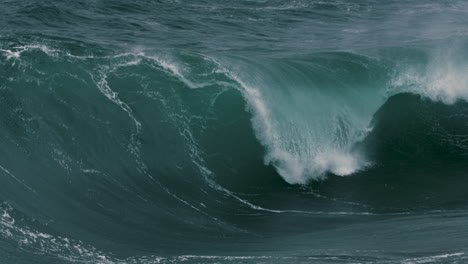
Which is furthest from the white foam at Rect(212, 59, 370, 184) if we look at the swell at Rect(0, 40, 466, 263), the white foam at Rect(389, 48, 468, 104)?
the white foam at Rect(389, 48, 468, 104)

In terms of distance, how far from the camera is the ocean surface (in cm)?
1978

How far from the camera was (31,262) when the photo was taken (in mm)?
18000

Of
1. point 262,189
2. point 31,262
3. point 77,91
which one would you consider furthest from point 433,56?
point 31,262

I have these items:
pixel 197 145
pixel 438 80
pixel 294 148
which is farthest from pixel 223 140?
pixel 438 80

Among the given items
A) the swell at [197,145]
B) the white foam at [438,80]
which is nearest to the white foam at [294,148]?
the swell at [197,145]

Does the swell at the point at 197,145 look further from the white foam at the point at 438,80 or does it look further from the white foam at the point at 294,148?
the white foam at the point at 438,80

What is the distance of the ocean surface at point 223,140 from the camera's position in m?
19.8

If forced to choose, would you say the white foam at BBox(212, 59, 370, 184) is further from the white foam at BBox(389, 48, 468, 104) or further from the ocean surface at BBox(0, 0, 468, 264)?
the white foam at BBox(389, 48, 468, 104)

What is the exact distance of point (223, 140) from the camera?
83.6 feet

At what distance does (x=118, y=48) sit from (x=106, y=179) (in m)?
6.94

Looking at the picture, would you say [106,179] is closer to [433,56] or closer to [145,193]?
[145,193]

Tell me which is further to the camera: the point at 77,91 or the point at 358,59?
the point at 358,59

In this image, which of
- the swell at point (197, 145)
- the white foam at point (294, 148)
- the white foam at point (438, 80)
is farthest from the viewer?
the white foam at point (438, 80)

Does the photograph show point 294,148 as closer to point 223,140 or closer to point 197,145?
point 223,140
